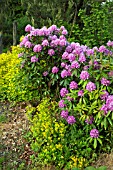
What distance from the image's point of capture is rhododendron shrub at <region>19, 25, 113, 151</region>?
429 cm

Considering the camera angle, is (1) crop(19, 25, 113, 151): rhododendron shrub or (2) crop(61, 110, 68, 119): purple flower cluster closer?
(1) crop(19, 25, 113, 151): rhododendron shrub

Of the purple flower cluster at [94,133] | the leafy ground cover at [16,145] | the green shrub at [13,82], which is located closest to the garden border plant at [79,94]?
the purple flower cluster at [94,133]

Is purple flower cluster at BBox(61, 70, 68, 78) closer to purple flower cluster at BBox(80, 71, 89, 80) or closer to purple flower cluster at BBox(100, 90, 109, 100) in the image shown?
purple flower cluster at BBox(80, 71, 89, 80)

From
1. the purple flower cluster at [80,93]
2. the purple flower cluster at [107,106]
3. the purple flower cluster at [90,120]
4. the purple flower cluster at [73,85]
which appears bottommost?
the purple flower cluster at [90,120]

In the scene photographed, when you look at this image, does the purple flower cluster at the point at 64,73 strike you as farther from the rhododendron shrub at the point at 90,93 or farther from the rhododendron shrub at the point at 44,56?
the rhododendron shrub at the point at 44,56

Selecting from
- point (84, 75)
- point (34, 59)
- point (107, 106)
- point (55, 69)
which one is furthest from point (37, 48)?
point (107, 106)

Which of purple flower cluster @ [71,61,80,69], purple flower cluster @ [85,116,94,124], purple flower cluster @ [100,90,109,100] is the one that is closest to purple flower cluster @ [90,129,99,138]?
purple flower cluster @ [85,116,94,124]

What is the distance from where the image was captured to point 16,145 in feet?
15.9

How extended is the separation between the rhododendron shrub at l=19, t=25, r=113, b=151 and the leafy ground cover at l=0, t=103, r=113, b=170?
1.58ft

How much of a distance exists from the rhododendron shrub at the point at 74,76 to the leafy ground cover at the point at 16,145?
480 mm

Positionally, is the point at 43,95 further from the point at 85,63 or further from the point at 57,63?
the point at 85,63

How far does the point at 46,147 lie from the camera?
4328 mm

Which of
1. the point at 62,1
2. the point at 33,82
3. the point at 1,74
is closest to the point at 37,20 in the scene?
the point at 62,1

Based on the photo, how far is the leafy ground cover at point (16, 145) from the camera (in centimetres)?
434
